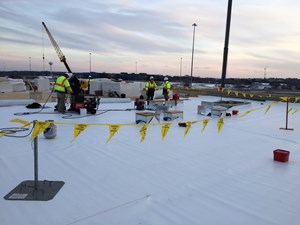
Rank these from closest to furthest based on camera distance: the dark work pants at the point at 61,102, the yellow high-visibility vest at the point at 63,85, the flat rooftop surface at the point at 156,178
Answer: the flat rooftop surface at the point at 156,178, the yellow high-visibility vest at the point at 63,85, the dark work pants at the point at 61,102

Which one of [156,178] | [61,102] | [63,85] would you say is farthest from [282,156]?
[61,102]

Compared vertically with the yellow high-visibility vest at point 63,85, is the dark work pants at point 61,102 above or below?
below

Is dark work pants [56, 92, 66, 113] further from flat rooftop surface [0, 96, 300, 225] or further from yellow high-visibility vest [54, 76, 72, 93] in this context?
flat rooftop surface [0, 96, 300, 225]

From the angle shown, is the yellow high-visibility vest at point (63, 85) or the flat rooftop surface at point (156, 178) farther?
the yellow high-visibility vest at point (63, 85)

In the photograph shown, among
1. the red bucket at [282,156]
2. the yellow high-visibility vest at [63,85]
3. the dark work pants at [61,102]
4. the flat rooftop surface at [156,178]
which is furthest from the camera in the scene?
the dark work pants at [61,102]

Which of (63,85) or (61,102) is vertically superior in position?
(63,85)

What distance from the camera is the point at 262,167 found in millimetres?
5133

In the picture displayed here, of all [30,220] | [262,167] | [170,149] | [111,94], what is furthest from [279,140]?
[111,94]

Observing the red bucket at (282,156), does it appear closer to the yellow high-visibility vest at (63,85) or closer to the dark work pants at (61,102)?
the yellow high-visibility vest at (63,85)

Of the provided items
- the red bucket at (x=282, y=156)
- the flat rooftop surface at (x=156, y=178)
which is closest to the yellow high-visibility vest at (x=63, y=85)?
the flat rooftop surface at (x=156, y=178)

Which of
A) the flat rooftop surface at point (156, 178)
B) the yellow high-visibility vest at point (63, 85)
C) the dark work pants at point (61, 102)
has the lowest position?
the flat rooftop surface at point (156, 178)

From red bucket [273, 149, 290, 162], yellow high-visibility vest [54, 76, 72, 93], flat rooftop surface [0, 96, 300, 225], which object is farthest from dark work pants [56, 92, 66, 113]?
red bucket [273, 149, 290, 162]

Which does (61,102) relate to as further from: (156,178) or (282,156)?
(282,156)

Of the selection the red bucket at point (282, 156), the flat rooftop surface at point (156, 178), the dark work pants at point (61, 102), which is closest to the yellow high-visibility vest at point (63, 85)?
the dark work pants at point (61, 102)
